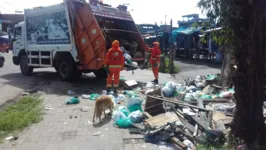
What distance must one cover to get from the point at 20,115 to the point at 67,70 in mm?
4027

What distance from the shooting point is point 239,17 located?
3.42 meters

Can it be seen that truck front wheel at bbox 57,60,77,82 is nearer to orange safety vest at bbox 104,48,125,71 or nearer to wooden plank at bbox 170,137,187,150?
orange safety vest at bbox 104,48,125,71

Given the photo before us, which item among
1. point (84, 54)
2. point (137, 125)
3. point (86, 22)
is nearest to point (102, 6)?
point (86, 22)

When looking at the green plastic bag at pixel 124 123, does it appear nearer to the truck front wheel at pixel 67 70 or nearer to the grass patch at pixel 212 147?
the grass patch at pixel 212 147

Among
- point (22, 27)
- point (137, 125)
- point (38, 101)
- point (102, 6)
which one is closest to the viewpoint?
point (137, 125)

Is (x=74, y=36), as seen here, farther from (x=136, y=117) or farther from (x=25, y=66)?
(x=136, y=117)

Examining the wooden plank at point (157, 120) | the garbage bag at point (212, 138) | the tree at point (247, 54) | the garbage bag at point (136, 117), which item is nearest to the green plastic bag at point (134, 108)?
the garbage bag at point (136, 117)

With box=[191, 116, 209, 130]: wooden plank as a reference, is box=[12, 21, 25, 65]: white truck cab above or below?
above

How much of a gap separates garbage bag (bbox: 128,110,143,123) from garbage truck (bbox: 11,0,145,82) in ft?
12.0

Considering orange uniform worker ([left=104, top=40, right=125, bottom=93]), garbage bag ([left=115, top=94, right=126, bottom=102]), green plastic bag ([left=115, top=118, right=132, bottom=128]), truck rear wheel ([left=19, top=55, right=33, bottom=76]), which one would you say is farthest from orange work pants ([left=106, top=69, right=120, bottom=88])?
truck rear wheel ([left=19, top=55, right=33, bottom=76])

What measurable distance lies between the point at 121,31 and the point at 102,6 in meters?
1.18

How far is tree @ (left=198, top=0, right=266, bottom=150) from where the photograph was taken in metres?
3.38

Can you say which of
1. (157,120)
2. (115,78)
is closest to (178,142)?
(157,120)

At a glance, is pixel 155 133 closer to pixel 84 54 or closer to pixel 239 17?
A: pixel 239 17
